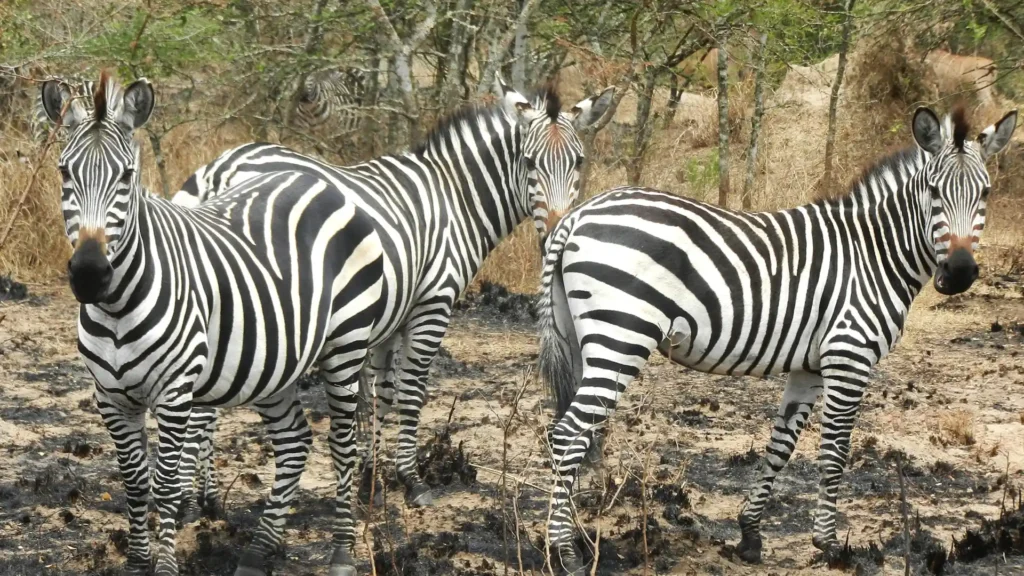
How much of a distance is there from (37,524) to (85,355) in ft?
6.40

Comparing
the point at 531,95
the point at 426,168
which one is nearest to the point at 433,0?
the point at 531,95

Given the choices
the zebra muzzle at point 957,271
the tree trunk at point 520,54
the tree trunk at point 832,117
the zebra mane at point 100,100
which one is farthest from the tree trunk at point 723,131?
the zebra mane at point 100,100

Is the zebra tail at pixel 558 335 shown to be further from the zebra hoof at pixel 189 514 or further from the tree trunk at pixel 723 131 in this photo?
the tree trunk at pixel 723 131

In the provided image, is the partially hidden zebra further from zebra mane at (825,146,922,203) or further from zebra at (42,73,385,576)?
zebra mane at (825,146,922,203)

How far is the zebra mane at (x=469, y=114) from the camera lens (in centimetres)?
709

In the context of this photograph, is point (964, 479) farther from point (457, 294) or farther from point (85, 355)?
point (85, 355)

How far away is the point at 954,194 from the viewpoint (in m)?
5.61

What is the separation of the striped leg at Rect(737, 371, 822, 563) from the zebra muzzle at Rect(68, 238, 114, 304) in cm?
349

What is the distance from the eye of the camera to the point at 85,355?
4.38 m

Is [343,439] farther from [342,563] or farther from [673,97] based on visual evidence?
[673,97]

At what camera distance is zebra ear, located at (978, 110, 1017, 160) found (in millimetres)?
5875

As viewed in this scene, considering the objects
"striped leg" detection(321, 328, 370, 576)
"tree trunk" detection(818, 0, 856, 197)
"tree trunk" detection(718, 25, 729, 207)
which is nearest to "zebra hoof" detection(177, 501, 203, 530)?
"striped leg" detection(321, 328, 370, 576)

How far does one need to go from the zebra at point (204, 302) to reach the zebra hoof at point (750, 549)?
2044 mm

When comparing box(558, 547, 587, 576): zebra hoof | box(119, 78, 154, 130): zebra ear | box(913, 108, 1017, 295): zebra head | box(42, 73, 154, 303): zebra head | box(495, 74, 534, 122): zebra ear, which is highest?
box(495, 74, 534, 122): zebra ear
